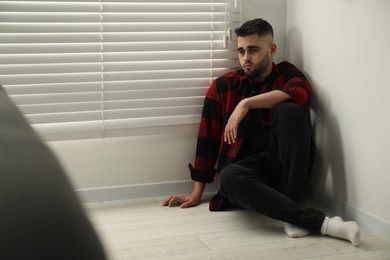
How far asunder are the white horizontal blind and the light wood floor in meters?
0.48

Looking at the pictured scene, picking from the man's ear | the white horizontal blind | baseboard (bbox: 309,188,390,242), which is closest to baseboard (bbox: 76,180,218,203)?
the white horizontal blind

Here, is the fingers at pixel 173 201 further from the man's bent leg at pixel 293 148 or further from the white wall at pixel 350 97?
the white wall at pixel 350 97

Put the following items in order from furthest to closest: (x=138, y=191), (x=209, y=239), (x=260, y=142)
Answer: (x=138, y=191) < (x=260, y=142) < (x=209, y=239)

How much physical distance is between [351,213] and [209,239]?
0.68 m

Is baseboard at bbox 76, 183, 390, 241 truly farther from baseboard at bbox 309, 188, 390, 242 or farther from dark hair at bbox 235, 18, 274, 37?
dark hair at bbox 235, 18, 274, 37

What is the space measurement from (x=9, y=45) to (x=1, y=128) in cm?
225

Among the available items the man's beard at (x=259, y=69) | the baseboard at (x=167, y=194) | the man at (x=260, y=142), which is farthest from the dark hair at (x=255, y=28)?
the baseboard at (x=167, y=194)

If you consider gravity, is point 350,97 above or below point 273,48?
below

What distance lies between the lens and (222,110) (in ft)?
8.47

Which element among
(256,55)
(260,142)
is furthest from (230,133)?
(256,55)

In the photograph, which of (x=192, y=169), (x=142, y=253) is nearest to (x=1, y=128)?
(x=142, y=253)

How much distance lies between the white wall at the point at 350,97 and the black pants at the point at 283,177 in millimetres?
203

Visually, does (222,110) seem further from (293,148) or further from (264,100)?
(293,148)

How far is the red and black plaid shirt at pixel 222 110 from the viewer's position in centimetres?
252
